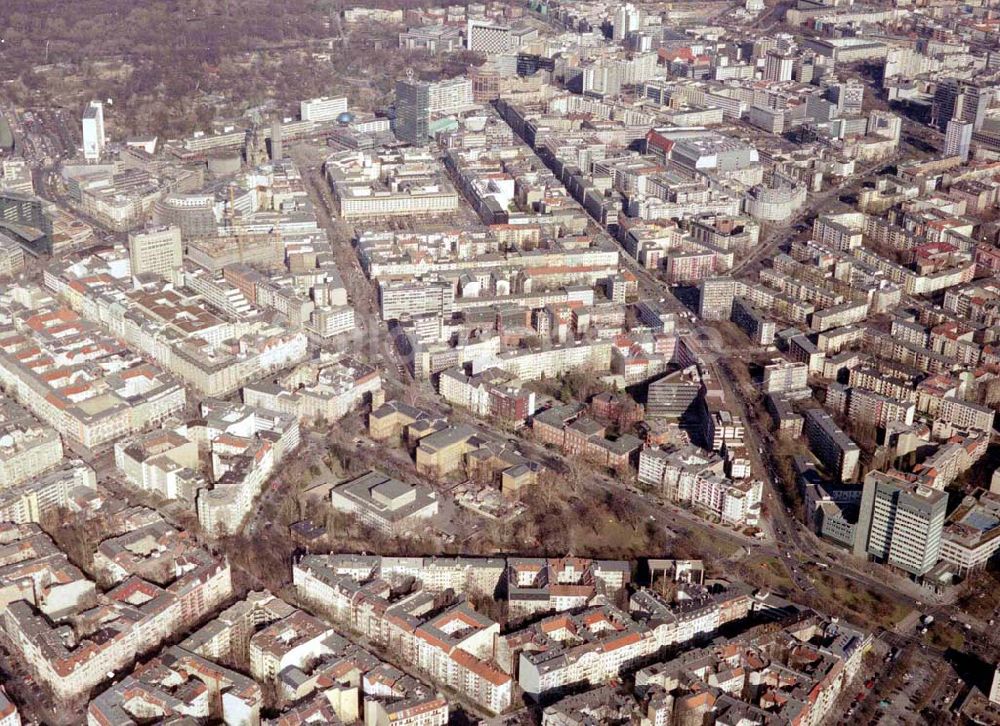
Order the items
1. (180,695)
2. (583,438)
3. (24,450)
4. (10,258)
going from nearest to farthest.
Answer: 1. (180,695)
2. (24,450)
3. (583,438)
4. (10,258)

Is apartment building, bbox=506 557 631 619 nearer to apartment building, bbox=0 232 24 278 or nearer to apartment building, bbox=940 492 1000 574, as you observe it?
apartment building, bbox=940 492 1000 574

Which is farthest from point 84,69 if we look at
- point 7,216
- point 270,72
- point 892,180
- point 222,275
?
point 892,180

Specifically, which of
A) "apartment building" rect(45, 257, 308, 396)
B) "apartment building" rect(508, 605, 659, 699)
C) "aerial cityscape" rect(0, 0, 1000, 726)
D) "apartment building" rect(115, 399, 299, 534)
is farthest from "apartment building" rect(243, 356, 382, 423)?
"apartment building" rect(508, 605, 659, 699)

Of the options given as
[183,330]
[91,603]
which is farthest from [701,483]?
[183,330]

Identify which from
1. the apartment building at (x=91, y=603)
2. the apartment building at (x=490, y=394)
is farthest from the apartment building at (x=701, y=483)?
the apartment building at (x=91, y=603)

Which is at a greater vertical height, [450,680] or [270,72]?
[270,72]

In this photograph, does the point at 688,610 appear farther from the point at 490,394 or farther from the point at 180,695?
the point at 490,394

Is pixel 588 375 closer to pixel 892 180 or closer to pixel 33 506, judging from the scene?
pixel 33 506

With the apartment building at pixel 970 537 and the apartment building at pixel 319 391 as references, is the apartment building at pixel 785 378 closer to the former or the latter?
the apartment building at pixel 970 537
